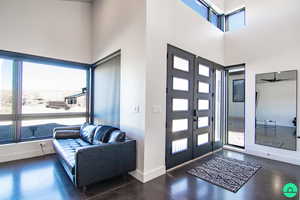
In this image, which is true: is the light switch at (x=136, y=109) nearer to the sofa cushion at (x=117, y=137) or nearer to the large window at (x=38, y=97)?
the sofa cushion at (x=117, y=137)

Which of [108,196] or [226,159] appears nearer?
[108,196]

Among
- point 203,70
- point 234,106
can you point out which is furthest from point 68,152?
point 234,106

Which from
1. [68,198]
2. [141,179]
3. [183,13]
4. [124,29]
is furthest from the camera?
[183,13]

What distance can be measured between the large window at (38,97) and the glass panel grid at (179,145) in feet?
9.72

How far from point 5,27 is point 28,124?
7.53ft

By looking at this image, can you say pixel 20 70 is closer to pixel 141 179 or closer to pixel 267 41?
pixel 141 179

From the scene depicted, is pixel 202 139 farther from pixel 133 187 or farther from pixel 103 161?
pixel 103 161

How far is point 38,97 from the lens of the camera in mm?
3828

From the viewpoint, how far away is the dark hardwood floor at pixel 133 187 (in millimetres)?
2115

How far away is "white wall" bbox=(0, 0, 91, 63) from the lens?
11.1 ft

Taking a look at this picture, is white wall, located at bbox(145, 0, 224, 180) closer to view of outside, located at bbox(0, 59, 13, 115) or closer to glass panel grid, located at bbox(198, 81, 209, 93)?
glass panel grid, located at bbox(198, 81, 209, 93)

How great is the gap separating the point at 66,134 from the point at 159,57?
290 cm

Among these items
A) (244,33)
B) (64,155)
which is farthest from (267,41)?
(64,155)

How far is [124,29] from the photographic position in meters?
3.01
